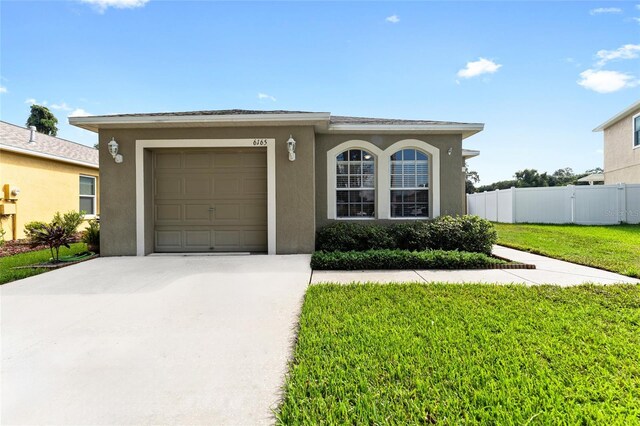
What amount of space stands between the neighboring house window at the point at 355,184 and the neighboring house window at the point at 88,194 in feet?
39.2

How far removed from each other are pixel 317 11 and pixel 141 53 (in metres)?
6.14

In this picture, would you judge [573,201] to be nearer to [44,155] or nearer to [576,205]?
[576,205]

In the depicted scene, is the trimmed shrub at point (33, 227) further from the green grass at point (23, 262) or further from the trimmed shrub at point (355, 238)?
the trimmed shrub at point (355, 238)

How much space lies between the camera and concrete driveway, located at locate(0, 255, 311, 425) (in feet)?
7.02

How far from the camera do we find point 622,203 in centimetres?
1466

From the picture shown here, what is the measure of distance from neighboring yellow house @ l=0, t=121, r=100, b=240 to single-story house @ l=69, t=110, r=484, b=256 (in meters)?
5.39

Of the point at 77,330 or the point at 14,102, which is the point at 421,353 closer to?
the point at 77,330

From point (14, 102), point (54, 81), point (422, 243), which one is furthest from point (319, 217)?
point (14, 102)

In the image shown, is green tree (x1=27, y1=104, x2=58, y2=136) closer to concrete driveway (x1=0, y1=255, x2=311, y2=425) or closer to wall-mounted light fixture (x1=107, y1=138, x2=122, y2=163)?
wall-mounted light fixture (x1=107, y1=138, x2=122, y2=163)

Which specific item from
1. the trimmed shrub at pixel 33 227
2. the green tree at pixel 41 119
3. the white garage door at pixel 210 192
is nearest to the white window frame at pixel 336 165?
the white garage door at pixel 210 192

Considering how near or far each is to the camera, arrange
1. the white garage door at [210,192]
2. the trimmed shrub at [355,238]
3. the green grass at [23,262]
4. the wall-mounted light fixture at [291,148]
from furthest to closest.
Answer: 1. the white garage door at [210,192]
2. the trimmed shrub at [355,238]
3. the wall-mounted light fixture at [291,148]
4. the green grass at [23,262]

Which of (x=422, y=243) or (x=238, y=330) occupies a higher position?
(x=422, y=243)

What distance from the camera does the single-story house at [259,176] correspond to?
7676 mm

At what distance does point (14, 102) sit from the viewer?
12.7 metres
